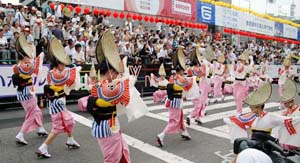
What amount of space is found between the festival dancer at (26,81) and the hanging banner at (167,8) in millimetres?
9818

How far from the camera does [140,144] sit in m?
6.98

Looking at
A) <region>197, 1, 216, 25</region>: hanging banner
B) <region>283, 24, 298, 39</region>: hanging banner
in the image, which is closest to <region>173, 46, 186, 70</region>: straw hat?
<region>197, 1, 216, 25</region>: hanging banner

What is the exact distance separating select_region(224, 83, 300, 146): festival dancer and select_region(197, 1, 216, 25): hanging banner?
1753cm

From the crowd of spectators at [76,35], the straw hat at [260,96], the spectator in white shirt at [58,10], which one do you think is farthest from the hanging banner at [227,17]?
the straw hat at [260,96]

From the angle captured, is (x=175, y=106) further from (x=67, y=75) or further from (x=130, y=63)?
(x=130, y=63)

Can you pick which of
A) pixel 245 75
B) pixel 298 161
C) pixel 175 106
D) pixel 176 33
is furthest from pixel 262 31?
pixel 298 161

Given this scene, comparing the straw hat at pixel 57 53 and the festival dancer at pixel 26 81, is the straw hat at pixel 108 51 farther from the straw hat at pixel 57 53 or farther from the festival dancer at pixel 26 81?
the festival dancer at pixel 26 81

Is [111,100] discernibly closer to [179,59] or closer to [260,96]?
[260,96]

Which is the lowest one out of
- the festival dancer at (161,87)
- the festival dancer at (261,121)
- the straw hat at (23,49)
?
the festival dancer at (161,87)

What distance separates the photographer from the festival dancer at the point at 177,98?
7.02 meters

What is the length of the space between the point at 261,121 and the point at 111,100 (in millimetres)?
1851

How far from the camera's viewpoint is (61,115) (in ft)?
21.0

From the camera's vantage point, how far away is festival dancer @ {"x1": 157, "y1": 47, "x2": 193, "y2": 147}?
276 inches

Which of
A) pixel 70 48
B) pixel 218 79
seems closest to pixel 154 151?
pixel 70 48
